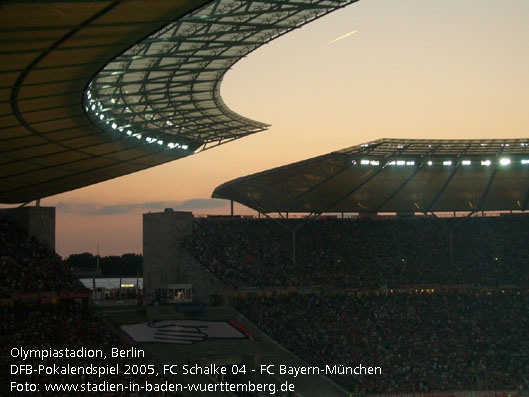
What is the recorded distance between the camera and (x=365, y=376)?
132 feet

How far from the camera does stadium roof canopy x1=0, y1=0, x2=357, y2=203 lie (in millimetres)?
17828

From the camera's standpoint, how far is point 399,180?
174 feet

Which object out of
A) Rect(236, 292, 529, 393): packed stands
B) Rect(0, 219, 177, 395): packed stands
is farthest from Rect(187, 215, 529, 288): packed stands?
Rect(0, 219, 177, 395): packed stands

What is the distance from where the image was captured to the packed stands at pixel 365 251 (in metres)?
52.4

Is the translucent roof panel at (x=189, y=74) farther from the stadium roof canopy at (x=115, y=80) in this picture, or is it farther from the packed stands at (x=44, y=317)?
the packed stands at (x=44, y=317)

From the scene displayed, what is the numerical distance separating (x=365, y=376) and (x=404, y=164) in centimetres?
1537

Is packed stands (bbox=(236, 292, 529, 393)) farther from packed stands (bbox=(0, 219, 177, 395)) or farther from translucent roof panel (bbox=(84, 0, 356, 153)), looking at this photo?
translucent roof panel (bbox=(84, 0, 356, 153))

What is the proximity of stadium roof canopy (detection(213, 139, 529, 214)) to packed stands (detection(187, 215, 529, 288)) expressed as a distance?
5.08 ft

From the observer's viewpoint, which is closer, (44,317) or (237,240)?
(44,317)

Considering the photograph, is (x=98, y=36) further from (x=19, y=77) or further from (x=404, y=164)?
(x=404, y=164)

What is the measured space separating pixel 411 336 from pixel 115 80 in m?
26.7

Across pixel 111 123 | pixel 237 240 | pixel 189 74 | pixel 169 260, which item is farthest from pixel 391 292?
pixel 189 74

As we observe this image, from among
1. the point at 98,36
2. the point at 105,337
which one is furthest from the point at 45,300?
the point at 98,36

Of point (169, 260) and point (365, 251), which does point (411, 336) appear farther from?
point (169, 260)
